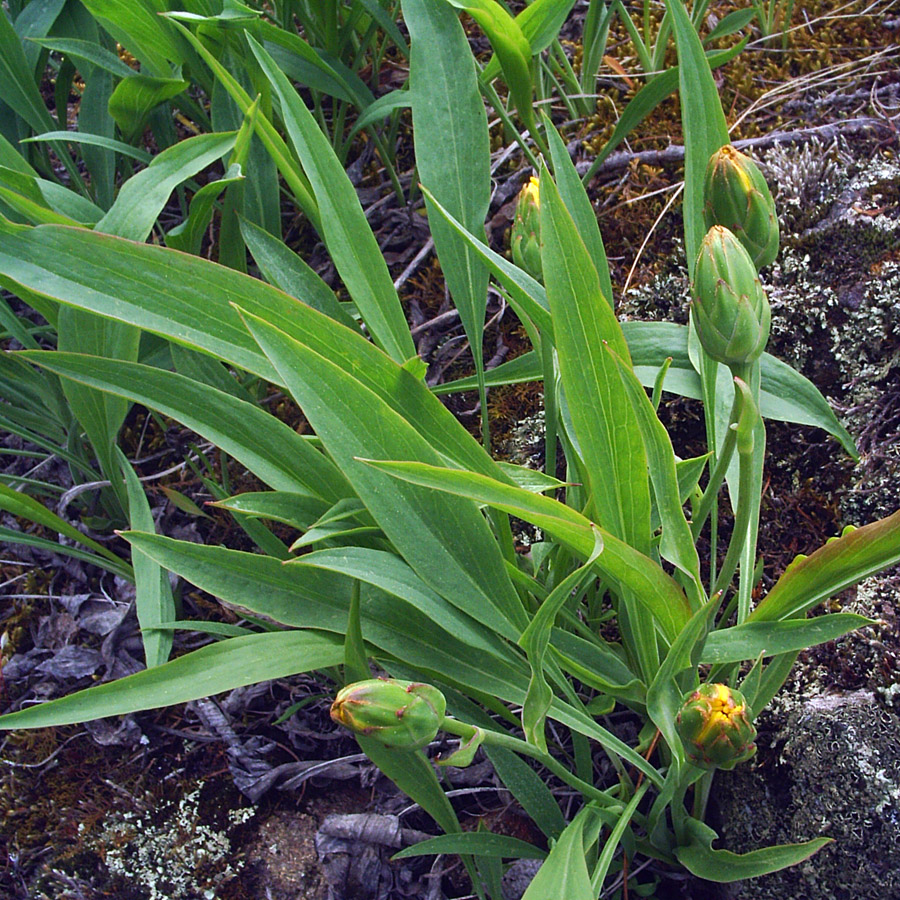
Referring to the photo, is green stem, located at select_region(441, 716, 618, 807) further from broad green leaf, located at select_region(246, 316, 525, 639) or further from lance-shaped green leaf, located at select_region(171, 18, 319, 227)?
lance-shaped green leaf, located at select_region(171, 18, 319, 227)

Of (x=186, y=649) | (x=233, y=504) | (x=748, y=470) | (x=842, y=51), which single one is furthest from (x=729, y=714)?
(x=842, y=51)

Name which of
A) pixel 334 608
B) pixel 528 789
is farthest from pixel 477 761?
pixel 334 608

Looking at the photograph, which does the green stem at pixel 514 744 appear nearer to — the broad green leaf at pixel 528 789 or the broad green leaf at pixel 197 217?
the broad green leaf at pixel 528 789

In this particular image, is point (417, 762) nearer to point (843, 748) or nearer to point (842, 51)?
point (843, 748)

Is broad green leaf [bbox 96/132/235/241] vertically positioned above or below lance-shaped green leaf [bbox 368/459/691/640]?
above

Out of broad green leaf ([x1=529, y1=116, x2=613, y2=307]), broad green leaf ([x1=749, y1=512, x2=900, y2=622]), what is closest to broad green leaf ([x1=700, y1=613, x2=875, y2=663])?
broad green leaf ([x1=749, y1=512, x2=900, y2=622])

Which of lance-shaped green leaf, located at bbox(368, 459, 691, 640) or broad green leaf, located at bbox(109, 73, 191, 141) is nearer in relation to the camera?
lance-shaped green leaf, located at bbox(368, 459, 691, 640)
